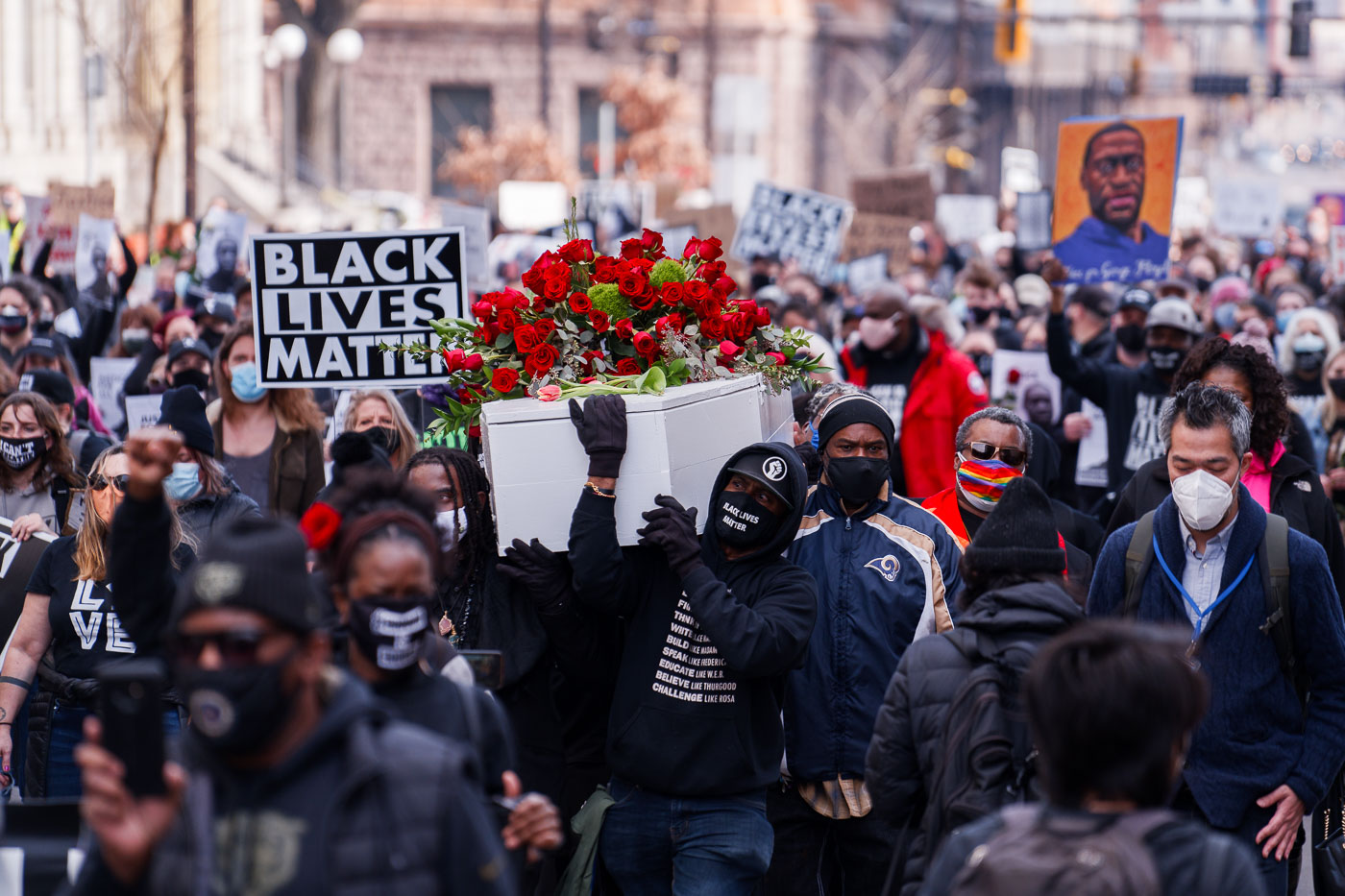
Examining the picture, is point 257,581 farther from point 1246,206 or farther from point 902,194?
point 1246,206

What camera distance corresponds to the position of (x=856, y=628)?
5.38 metres

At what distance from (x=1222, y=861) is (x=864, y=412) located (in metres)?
Answer: 2.82

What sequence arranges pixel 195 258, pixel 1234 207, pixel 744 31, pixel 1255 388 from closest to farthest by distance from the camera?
1. pixel 1255 388
2. pixel 195 258
3. pixel 1234 207
4. pixel 744 31

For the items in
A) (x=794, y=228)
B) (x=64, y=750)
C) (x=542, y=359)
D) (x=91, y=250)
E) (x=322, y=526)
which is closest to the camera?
(x=322, y=526)

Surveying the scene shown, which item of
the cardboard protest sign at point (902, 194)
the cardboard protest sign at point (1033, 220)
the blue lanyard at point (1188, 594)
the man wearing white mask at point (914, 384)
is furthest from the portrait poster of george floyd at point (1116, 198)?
the cardboard protest sign at point (902, 194)

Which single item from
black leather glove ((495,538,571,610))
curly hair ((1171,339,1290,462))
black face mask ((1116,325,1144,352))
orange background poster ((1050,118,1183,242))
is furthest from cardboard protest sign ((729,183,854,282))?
black leather glove ((495,538,571,610))

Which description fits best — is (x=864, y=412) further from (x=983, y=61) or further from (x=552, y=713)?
(x=983, y=61)

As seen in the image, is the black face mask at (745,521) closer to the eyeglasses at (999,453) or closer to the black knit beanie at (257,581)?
the eyeglasses at (999,453)

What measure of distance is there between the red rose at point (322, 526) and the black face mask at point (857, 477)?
7.06 ft

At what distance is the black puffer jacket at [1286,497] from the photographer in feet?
19.8

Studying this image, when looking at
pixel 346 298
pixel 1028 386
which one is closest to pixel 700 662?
pixel 346 298

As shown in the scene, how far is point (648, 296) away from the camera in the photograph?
18.2 feet

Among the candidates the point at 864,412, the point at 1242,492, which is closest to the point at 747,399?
the point at 864,412

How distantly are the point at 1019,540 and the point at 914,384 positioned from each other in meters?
5.67
